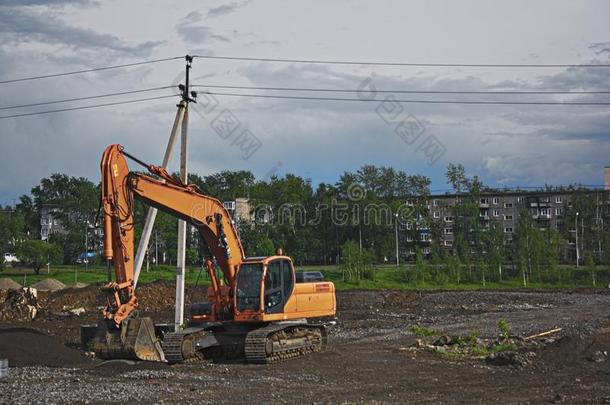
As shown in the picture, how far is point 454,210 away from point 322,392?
233 ft

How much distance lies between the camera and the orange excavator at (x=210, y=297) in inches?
685

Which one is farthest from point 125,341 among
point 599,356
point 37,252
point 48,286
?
point 37,252

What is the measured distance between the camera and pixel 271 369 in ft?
57.3

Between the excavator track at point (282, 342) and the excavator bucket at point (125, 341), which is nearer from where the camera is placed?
the excavator bucket at point (125, 341)

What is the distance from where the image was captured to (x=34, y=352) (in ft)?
59.4

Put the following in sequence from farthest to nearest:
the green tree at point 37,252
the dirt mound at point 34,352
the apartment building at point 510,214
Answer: the apartment building at point 510,214 < the green tree at point 37,252 < the dirt mound at point 34,352

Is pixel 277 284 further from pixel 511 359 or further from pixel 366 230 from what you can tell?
A: pixel 366 230

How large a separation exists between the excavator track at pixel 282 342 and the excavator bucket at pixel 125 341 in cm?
241

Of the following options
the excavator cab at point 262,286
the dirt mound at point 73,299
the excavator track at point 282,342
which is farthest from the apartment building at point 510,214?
the excavator cab at point 262,286

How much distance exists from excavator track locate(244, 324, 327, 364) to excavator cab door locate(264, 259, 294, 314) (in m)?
0.53

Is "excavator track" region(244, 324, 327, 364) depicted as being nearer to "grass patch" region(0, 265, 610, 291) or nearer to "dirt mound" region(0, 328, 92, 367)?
"dirt mound" region(0, 328, 92, 367)

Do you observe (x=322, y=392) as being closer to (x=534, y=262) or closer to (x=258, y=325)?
(x=258, y=325)

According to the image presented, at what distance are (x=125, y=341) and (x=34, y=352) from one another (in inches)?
99.6

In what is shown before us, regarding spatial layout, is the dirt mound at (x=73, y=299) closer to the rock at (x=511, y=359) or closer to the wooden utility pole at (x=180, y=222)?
the wooden utility pole at (x=180, y=222)
